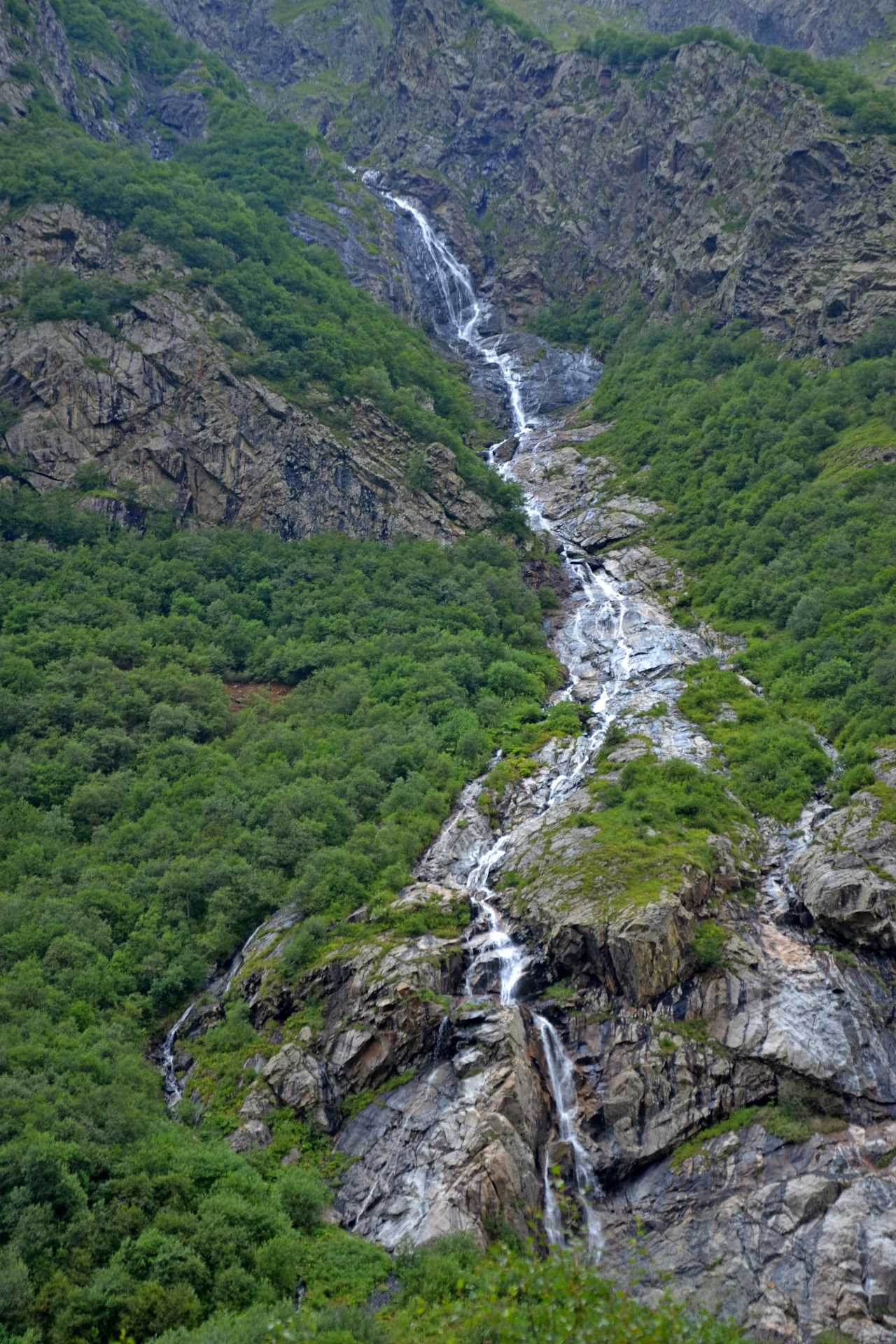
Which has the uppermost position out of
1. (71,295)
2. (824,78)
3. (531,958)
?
(824,78)

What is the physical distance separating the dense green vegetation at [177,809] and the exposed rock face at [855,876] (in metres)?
17.3

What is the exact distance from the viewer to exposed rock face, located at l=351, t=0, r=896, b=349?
86.2 meters

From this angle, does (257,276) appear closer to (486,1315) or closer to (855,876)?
(855,876)

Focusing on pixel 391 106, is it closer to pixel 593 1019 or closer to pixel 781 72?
pixel 781 72

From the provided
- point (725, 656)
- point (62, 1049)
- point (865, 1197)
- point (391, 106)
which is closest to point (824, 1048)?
point (865, 1197)

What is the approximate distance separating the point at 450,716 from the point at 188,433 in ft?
129

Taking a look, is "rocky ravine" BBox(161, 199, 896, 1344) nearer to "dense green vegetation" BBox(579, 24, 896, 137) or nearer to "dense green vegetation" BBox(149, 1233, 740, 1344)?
"dense green vegetation" BBox(149, 1233, 740, 1344)

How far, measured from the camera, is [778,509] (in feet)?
215

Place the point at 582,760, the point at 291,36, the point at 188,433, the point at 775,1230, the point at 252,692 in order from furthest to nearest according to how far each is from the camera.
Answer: the point at 291,36
the point at 188,433
the point at 252,692
the point at 582,760
the point at 775,1230

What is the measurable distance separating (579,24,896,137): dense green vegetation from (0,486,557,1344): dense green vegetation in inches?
2544

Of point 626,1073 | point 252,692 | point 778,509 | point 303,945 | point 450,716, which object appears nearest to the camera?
point 626,1073

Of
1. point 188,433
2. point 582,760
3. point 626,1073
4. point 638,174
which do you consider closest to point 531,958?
point 626,1073

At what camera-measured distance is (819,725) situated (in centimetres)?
4578

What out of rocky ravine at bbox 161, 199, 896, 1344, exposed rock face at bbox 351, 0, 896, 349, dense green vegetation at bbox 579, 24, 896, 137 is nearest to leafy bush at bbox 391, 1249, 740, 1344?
rocky ravine at bbox 161, 199, 896, 1344
